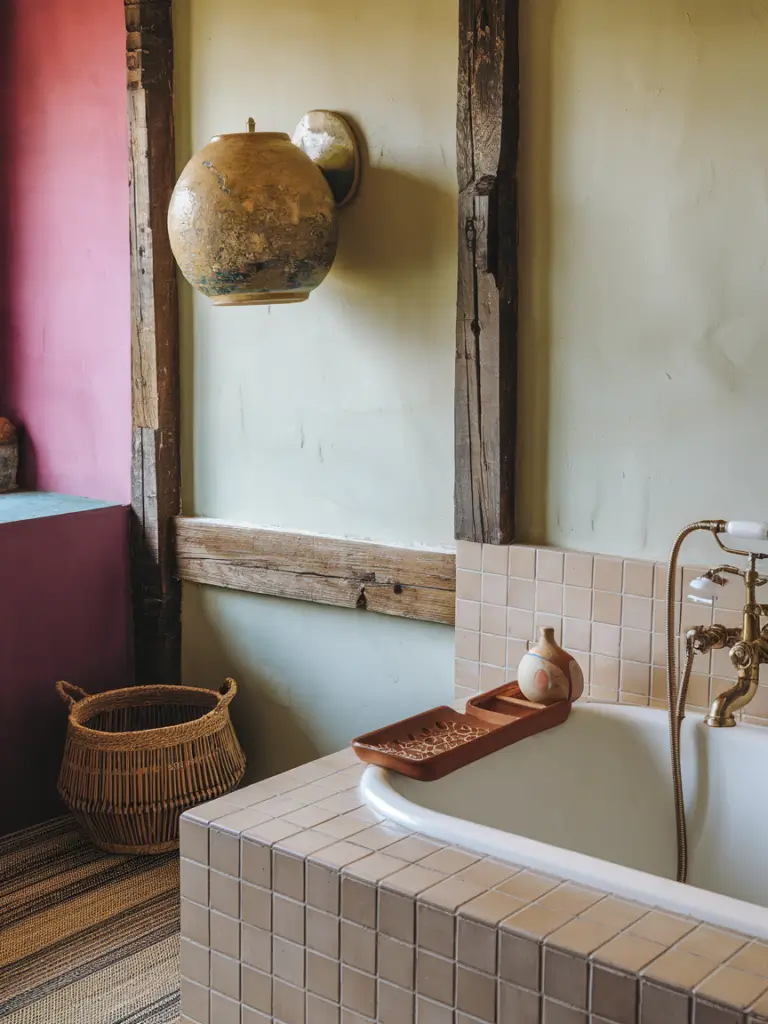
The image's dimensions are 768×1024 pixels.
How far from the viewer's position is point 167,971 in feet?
7.72

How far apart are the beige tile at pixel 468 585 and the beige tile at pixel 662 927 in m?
1.16

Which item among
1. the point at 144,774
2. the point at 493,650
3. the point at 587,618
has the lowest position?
the point at 144,774

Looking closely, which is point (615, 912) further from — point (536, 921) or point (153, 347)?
point (153, 347)

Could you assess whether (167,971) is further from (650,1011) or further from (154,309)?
(154,309)

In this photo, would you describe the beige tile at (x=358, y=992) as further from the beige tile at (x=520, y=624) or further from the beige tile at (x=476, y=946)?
the beige tile at (x=520, y=624)

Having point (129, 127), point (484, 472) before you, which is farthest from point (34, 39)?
point (484, 472)

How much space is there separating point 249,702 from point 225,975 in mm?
1409

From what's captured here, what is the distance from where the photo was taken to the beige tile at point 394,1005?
1495 mm

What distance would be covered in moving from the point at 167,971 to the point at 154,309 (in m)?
1.65

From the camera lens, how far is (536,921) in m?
1.42

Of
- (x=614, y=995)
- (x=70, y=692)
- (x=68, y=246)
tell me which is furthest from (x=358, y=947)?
(x=68, y=246)

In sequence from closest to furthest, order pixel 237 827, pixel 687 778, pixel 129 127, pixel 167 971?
1. pixel 237 827
2. pixel 687 778
3. pixel 167 971
4. pixel 129 127

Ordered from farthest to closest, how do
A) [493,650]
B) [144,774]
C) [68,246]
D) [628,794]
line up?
[68,246]
[144,774]
[493,650]
[628,794]

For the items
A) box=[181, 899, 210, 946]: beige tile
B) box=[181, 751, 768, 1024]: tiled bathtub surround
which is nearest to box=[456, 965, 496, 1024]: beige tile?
box=[181, 751, 768, 1024]: tiled bathtub surround
